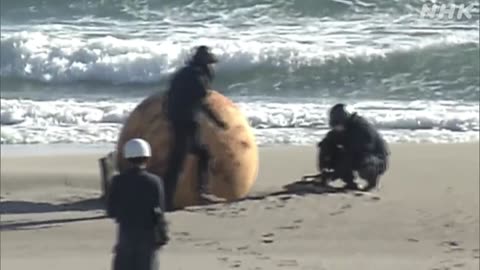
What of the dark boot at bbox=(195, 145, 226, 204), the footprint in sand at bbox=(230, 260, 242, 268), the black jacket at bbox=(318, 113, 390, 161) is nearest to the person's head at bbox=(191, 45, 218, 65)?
the dark boot at bbox=(195, 145, 226, 204)

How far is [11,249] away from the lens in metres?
10.8

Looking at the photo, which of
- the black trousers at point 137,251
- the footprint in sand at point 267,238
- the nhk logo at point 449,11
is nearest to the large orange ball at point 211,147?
the footprint in sand at point 267,238

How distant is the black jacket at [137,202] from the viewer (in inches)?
320

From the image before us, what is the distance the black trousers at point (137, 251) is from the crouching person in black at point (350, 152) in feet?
15.6

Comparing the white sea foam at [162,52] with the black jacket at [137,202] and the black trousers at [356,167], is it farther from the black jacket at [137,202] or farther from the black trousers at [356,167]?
the black jacket at [137,202]

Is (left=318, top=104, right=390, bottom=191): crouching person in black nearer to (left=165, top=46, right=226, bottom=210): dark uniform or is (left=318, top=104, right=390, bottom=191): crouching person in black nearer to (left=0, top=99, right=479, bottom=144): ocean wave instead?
(left=165, top=46, right=226, bottom=210): dark uniform

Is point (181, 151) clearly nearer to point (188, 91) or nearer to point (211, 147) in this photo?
point (211, 147)

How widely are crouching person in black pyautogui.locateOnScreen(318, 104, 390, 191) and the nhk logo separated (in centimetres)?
1466

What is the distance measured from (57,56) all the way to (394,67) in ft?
20.9

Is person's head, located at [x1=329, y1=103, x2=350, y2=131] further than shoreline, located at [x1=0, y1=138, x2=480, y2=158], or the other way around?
shoreline, located at [x1=0, y1=138, x2=480, y2=158]

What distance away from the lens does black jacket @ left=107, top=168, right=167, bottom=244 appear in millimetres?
8125

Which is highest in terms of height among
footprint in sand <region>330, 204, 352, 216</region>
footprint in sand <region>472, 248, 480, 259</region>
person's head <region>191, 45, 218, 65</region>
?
person's head <region>191, 45, 218, 65</region>

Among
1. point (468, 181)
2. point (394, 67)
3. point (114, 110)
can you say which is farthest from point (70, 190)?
point (394, 67)

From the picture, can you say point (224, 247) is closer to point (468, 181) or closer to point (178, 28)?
point (468, 181)
